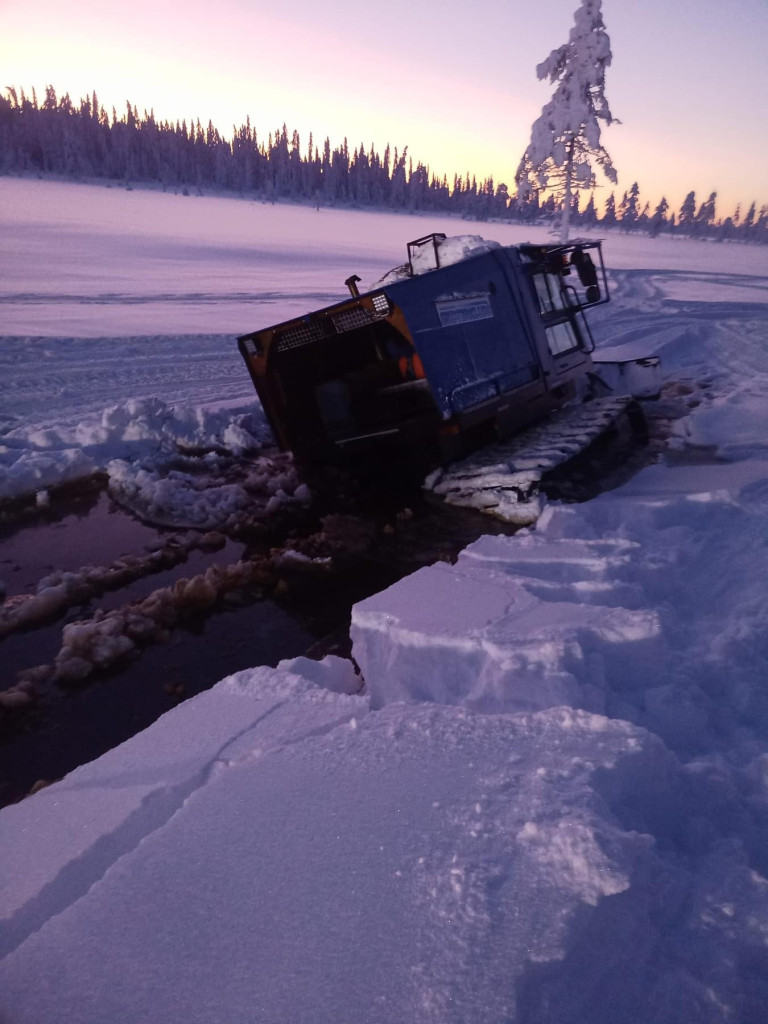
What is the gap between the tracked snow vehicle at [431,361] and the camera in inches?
238

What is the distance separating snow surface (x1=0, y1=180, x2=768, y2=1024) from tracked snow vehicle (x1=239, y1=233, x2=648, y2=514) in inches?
109

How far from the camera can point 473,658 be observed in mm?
3289

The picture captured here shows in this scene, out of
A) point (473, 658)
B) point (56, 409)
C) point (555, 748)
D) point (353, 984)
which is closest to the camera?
point (353, 984)

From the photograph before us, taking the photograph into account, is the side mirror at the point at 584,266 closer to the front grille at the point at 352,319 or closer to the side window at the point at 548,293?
the side window at the point at 548,293

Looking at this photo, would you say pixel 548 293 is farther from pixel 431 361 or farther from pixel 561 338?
pixel 431 361

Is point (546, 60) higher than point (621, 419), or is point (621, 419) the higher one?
point (546, 60)

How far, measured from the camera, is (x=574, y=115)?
2419 centimetres

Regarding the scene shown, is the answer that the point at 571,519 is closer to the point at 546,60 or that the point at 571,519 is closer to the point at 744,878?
the point at 744,878

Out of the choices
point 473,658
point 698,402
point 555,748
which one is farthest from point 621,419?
point 555,748

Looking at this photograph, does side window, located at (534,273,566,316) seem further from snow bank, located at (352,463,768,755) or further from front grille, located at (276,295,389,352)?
snow bank, located at (352,463,768,755)

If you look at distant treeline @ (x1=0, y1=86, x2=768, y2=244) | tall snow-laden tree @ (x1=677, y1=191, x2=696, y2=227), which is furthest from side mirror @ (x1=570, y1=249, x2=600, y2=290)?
tall snow-laden tree @ (x1=677, y1=191, x2=696, y2=227)

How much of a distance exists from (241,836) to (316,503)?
4.85m

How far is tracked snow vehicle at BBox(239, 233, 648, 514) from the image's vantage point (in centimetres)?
604

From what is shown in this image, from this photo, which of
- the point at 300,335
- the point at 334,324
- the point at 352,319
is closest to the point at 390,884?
the point at 352,319
